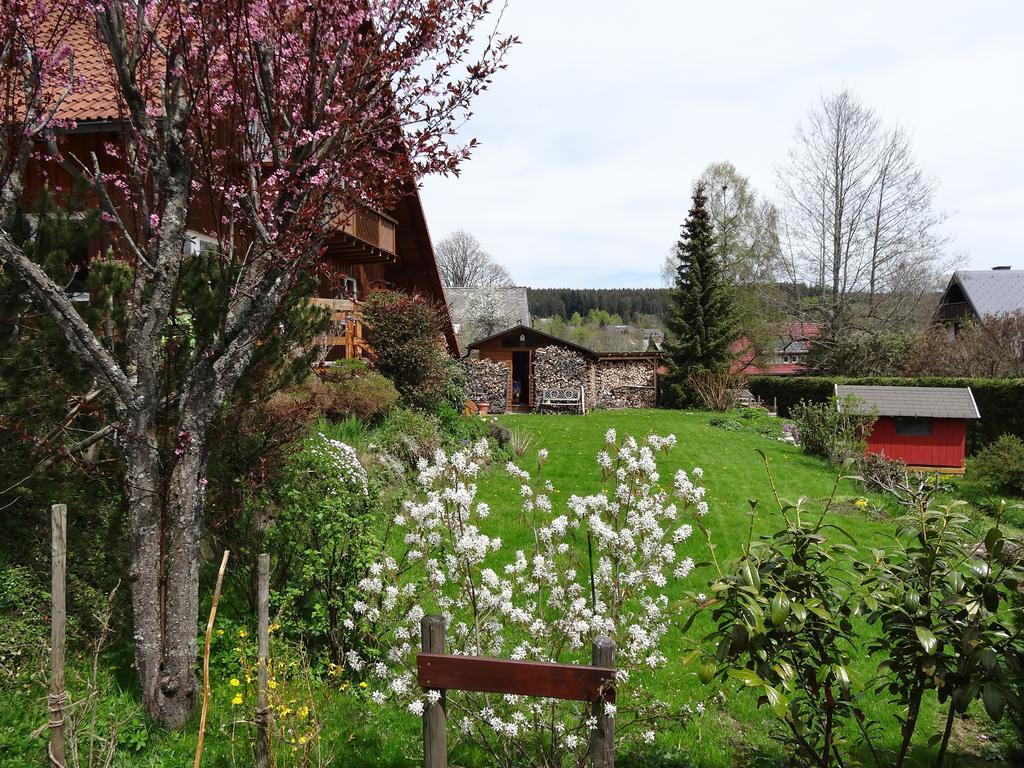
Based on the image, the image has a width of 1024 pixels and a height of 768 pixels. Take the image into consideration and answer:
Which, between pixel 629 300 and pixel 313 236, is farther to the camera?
pixel 629 300

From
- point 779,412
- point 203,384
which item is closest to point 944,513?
point 203,384

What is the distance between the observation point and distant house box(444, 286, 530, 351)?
40.3 metres

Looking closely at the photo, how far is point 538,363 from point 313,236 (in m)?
20.4

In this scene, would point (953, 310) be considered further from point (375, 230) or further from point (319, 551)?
point (319, 551)

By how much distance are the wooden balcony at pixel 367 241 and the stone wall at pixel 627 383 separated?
1301 cm

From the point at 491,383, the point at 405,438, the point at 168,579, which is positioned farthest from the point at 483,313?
the point at 168,579

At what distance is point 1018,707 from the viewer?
99.7 inches

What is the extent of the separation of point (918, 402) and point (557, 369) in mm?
12034

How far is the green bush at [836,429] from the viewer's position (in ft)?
47.8

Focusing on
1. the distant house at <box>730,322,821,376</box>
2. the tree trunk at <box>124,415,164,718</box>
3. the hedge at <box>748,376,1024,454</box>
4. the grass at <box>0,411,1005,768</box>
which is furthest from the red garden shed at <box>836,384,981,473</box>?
the tree trunk at <box>124,415,164,718</box>

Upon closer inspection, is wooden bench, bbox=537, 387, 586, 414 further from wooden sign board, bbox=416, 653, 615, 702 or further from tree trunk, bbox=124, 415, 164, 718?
wooden sign board, bbox=416, 653, 615, 702

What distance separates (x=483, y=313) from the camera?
40.3 m

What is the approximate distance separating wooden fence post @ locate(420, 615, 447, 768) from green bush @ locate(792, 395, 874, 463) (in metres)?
13.2

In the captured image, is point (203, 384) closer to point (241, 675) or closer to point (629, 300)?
point (241, 675)
